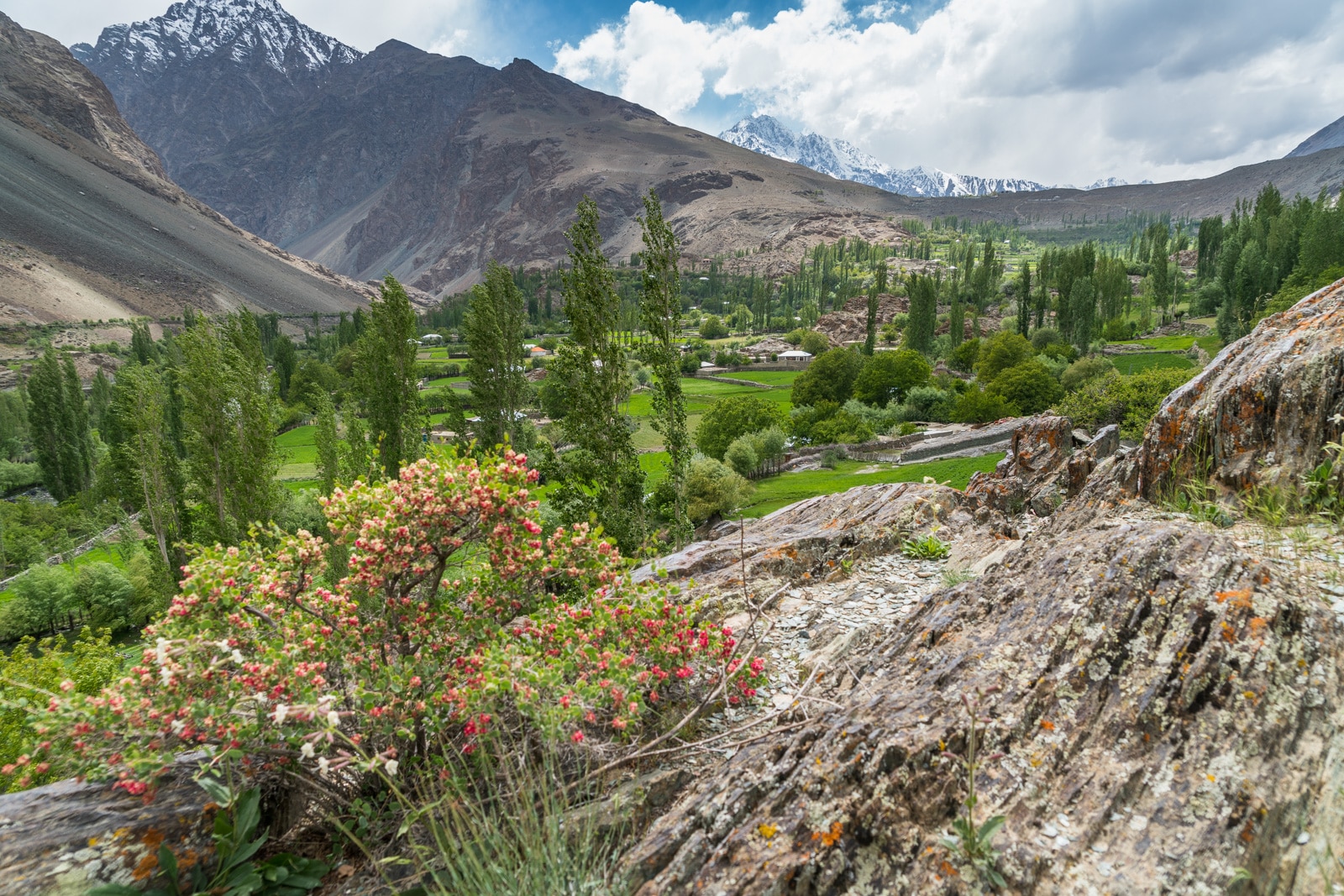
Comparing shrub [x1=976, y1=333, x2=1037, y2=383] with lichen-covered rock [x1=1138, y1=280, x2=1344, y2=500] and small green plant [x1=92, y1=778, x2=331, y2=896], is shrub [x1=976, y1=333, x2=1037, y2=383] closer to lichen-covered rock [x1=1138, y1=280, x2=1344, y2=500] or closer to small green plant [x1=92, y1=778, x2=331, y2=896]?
lichen-covered rock [x1=1138, y1=280, x2=1344, y2=500]

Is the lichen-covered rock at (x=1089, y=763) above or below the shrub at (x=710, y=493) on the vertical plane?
above

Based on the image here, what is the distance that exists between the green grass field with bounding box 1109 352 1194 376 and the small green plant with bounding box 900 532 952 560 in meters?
77.3

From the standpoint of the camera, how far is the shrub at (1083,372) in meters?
71.4

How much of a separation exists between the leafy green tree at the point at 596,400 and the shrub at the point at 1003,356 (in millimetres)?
73425

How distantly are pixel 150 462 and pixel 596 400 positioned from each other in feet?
98.8

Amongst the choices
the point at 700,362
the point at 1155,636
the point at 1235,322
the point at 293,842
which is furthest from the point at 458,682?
the point at 700,362

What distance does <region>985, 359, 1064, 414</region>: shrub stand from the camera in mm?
71000

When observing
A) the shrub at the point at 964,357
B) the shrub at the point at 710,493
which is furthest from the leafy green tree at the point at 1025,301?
the shrub at the point at 710,493

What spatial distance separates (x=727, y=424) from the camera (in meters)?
69.4

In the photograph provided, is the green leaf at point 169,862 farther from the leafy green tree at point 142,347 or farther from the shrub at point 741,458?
the leafy green tree at point 142,347

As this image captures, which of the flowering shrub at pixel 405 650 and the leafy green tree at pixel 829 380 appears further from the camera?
the leafy green tree at pixel 829 380

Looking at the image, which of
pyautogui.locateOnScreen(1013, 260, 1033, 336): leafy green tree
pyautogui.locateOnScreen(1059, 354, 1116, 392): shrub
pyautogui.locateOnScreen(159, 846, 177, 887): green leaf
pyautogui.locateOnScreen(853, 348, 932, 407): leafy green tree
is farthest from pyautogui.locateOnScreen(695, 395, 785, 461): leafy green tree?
pyautogui.locateOnScreen(159, 846, 177, 887): green leaf

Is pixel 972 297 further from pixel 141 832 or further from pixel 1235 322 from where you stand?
pixel 141 832

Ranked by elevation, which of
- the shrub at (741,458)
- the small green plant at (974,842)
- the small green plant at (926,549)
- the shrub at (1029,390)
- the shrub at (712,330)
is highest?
the shrub at (712,330)
